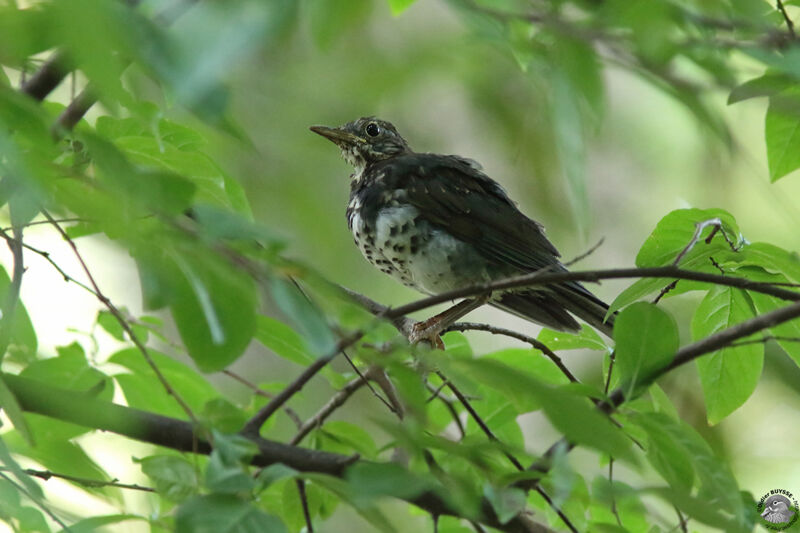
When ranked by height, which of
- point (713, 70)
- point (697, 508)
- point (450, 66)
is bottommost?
point (697, 508)

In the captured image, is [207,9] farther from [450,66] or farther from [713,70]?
[450,66]

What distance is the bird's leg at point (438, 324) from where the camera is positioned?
10.2ft

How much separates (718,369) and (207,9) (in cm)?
153

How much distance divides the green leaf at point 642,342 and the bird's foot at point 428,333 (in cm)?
136

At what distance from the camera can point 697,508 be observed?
1294 mm

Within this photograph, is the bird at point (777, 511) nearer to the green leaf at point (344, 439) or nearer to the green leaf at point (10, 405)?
the green leaf at point (344, 439)

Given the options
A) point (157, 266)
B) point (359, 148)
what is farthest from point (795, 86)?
point (359, 148)

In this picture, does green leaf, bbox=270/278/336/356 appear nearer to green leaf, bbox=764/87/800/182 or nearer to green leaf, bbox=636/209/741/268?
green leaf, bbox=636/209/741/268

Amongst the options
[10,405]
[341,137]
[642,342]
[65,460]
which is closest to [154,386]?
[65,460]

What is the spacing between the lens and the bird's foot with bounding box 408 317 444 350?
10.1ft

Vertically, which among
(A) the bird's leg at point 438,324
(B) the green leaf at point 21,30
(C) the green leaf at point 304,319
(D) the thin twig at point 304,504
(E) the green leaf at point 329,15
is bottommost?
(D) the thin twig at point 304,504

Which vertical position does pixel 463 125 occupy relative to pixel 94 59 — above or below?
above

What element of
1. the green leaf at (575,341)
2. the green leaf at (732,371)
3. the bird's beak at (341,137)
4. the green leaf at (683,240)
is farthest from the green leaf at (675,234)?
the bird's beak at (341,137)

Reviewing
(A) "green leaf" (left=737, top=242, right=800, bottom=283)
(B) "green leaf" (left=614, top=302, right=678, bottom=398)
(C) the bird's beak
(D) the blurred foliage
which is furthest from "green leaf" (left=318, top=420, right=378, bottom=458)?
(C) the bird's beak
